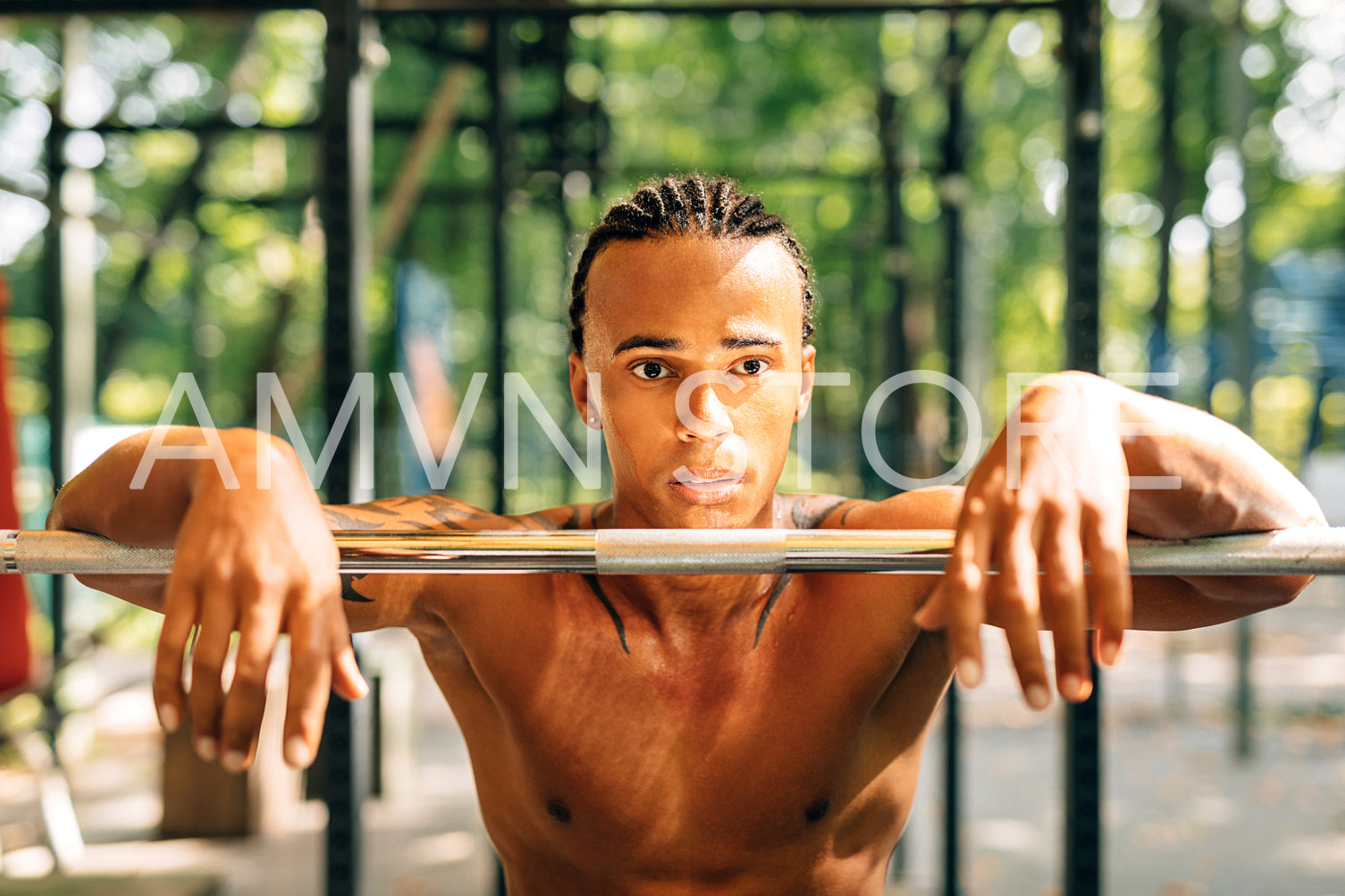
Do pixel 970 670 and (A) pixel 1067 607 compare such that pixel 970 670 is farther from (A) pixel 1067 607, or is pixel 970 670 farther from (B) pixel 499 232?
(B) pixel 499 232

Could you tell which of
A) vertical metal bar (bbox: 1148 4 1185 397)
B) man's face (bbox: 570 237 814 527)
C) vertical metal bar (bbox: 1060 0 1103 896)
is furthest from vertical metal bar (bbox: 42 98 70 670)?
vertical metal bar (bbox: 1148 4 1185 397)

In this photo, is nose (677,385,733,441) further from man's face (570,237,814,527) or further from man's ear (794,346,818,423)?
man's ear (794,346,818,423)

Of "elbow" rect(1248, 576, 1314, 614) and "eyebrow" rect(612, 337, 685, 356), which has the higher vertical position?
"eyebrow" rect(612, 337, 685, 356)

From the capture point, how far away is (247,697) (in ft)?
2.83

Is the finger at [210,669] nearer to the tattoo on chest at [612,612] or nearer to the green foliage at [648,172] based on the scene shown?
the tattoo on chest at [612,612]

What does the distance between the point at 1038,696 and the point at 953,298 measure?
8.26ft

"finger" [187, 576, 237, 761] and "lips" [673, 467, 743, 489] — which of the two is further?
"lips" [673, 467, 743, 489]

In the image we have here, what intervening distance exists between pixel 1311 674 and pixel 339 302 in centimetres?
711

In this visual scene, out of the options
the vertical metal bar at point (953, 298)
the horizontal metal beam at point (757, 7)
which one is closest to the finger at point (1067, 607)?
the horizontal metal beam at point (757, 7)

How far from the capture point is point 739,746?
1.35m

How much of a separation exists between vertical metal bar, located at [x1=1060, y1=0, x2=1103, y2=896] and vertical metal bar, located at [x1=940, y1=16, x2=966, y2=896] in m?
0.74

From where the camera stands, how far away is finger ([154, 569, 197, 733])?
874 mm

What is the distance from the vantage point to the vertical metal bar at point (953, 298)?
2.74 metres

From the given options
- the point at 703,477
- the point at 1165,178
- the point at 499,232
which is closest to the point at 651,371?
the point at 703,477
